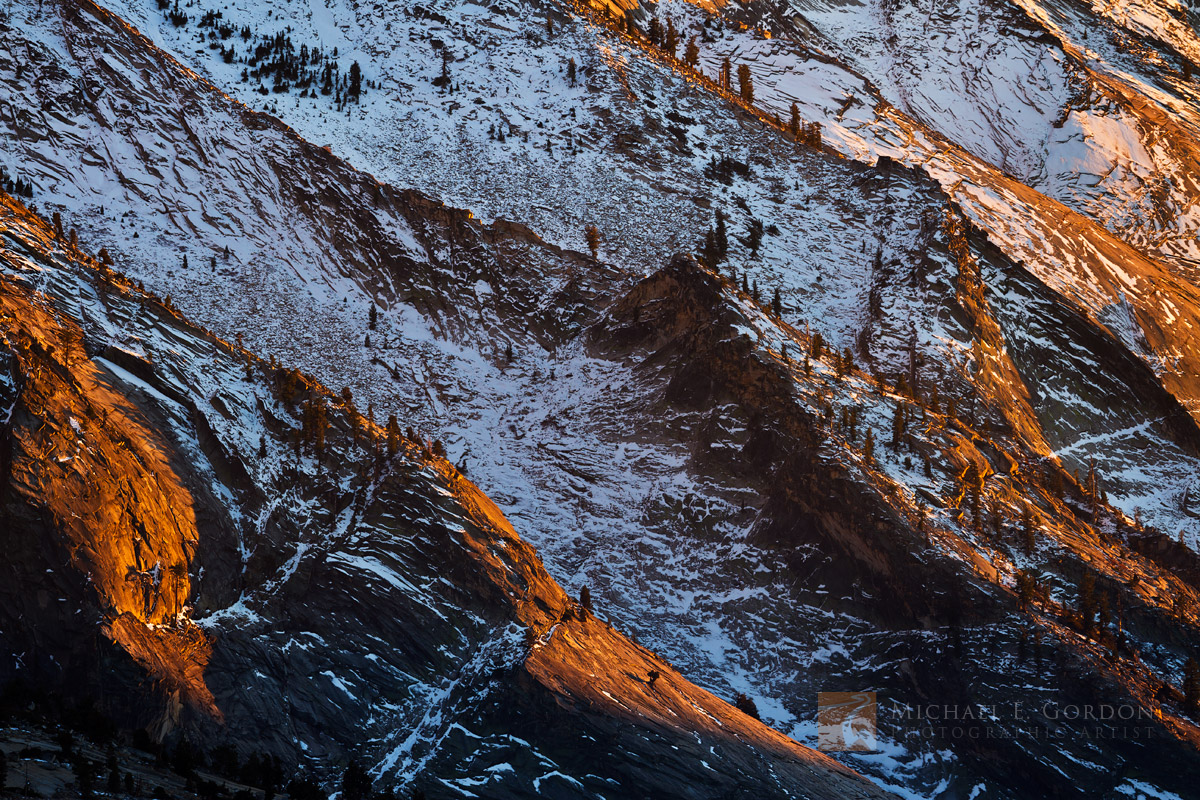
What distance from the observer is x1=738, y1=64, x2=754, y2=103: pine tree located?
456ft

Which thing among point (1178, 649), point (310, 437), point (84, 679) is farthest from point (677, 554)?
point (84, 679)

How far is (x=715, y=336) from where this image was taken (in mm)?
103125

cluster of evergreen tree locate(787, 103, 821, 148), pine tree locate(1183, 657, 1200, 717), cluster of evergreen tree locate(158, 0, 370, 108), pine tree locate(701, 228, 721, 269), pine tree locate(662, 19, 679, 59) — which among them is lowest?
pine tree locate(1183, 657, 1200, 717)

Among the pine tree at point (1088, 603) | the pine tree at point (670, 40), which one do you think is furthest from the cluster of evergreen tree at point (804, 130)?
the pine tree at point (1088, 603)

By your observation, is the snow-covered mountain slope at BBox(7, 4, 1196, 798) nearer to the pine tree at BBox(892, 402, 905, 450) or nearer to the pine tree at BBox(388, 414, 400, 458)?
the pine tree at BBox(892, 402, 905, 450)

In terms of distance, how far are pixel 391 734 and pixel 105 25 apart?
3317 inches

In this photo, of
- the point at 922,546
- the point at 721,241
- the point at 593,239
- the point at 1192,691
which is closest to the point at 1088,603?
the point at 1192,691

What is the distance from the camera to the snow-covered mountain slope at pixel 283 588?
207ft

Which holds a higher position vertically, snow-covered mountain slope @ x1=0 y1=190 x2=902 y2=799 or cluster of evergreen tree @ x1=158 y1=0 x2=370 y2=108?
cluster of evergreen tree @ x1=158 y1=0 x2=370 y2=108

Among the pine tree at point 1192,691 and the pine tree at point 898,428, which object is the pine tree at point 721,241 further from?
the pine tree at point 1192,691

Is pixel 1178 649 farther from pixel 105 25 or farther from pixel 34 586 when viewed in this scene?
pixel 105 25

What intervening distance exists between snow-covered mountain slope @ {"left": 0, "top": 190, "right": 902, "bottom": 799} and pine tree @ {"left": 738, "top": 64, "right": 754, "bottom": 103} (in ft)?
237

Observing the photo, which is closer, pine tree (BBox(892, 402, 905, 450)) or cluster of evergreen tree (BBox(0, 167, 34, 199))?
pine tree (BBox(892, 402, 905, 450))

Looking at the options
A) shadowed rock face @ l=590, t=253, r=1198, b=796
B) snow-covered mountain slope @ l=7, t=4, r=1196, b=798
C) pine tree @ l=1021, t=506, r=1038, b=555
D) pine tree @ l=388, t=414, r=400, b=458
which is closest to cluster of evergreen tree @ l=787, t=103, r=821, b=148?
snow-covered mountain slope @ l=7, t=4, r=1196, b=798
